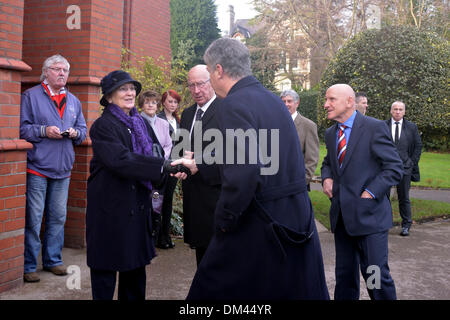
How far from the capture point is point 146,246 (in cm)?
386

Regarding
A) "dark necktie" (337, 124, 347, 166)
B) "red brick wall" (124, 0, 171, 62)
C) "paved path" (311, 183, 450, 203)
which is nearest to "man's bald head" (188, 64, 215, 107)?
"dark necktie" (337, 124, 347, 166)

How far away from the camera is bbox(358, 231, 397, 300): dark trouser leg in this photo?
12.8 ft

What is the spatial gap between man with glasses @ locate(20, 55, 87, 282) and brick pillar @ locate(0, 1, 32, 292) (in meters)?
0.24

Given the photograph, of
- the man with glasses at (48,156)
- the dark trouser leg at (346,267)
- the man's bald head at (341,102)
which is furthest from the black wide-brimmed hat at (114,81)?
the dark trouser leg at (346,267)

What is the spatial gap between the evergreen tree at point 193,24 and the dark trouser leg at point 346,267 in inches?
1262

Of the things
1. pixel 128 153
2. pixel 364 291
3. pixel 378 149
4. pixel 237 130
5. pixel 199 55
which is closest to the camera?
pixel 237 130

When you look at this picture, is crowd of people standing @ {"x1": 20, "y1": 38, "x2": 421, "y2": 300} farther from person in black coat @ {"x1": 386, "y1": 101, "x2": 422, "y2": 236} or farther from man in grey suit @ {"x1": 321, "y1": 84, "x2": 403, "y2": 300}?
person in black coat @ {"x1": 386, "y1": 101, "x2": 422, "y2": 236}

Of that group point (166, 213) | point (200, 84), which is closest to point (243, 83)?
point (200, 84)

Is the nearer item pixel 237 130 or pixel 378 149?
pixel 237 130
